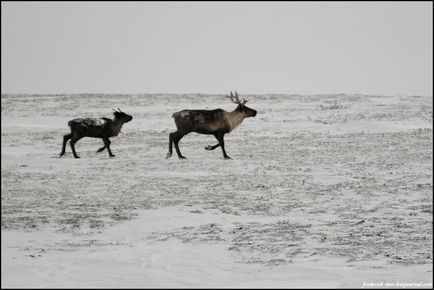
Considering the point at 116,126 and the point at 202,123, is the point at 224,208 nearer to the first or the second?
the point at 202,123

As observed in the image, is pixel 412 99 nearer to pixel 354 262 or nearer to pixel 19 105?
pixel 19 105

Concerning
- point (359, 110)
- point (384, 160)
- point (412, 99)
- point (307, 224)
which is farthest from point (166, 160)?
point (412, 99)

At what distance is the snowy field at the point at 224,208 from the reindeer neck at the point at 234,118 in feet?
2.43

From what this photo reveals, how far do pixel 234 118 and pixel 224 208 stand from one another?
24.1 ft

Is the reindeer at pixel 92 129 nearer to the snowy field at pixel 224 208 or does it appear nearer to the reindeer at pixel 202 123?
the snowy field at pixel 224 208

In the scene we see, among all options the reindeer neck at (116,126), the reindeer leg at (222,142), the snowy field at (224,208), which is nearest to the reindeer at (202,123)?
the reindeer leg at (222,142)

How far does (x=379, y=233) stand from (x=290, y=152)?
8647mm

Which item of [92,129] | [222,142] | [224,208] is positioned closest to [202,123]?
[222,142]

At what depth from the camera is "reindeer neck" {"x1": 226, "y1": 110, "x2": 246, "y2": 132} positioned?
1981 centimetres

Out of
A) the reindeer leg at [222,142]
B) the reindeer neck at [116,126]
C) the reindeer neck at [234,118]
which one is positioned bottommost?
the reindeer leg at [222,142]

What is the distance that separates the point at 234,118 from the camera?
20016mm

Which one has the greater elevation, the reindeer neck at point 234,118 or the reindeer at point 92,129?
the reindeer neck at point 234,118

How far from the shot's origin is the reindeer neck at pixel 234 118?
65.0ft

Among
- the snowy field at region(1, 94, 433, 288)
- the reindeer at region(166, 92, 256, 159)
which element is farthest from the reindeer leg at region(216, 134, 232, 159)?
the snowy field at region(1, 94, 433, 288)
